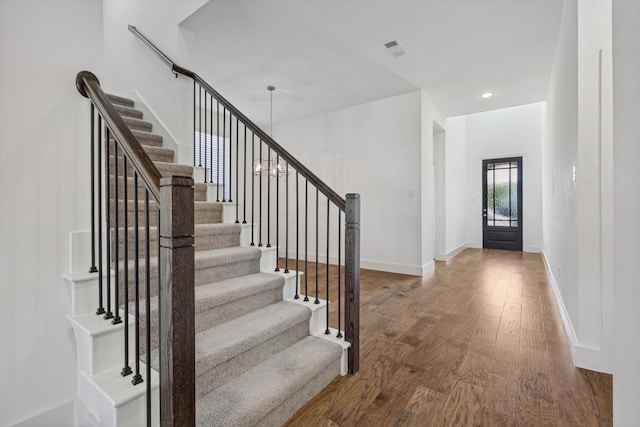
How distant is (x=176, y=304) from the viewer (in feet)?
3.05

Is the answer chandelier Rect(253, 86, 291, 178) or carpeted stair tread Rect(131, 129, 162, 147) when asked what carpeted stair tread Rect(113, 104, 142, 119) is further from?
chandelier Rect(253, 86, 291, 178)

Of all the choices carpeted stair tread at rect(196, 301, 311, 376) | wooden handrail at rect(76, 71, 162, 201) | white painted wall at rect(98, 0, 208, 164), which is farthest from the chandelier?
wooden handrail at rect(76, 71, 162, 201)

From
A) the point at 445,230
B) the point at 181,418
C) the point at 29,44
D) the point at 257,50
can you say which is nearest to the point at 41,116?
the point at 29,44

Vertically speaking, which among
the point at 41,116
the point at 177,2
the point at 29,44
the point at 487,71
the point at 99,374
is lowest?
the point at 99,374

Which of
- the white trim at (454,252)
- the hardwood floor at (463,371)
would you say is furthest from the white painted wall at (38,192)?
the white trim at (454,252)

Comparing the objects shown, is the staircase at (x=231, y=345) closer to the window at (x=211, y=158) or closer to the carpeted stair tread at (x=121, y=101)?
the window at (x=211, y=158)

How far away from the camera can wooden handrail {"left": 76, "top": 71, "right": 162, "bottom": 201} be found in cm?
102

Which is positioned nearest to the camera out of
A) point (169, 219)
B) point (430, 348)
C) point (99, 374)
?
point (169, 219)

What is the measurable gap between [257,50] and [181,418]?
3.61 m

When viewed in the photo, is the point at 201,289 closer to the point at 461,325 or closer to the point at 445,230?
the point at 461,325

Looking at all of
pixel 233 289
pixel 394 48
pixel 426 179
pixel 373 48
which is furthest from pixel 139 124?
pixel 426 179

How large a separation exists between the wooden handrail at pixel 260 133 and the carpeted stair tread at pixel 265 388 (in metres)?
0.93

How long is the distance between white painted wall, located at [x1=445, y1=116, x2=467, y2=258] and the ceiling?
1.58 meters

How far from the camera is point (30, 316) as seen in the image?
1381 millimetres
